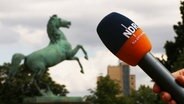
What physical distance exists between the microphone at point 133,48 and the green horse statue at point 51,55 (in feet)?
77.0

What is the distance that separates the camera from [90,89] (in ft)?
162

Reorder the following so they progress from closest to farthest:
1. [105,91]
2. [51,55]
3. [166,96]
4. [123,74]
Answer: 1. [166,96]
2. [51,55]
3. [105,91]
4. [123,74]

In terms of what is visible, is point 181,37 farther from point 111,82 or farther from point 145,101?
point 145,101

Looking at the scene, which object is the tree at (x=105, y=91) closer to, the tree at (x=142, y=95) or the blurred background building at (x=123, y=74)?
the tree at (x=142, y=95)

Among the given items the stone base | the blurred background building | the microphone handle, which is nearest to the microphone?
the microphone handle

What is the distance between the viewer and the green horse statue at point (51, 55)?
86.8ft

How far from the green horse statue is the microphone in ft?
77.0

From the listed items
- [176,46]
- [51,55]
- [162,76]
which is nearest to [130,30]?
[162,76]

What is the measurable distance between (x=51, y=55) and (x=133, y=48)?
962 inches

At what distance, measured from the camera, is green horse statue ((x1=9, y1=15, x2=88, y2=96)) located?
26453 millimetres

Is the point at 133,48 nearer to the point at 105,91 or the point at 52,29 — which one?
the point at 52,29

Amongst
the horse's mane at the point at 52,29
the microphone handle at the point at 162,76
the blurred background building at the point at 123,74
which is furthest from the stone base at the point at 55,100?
the blurred background building at the point at 123,74

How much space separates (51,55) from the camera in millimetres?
26953

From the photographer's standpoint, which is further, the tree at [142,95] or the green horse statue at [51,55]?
the tree at [142,95]
